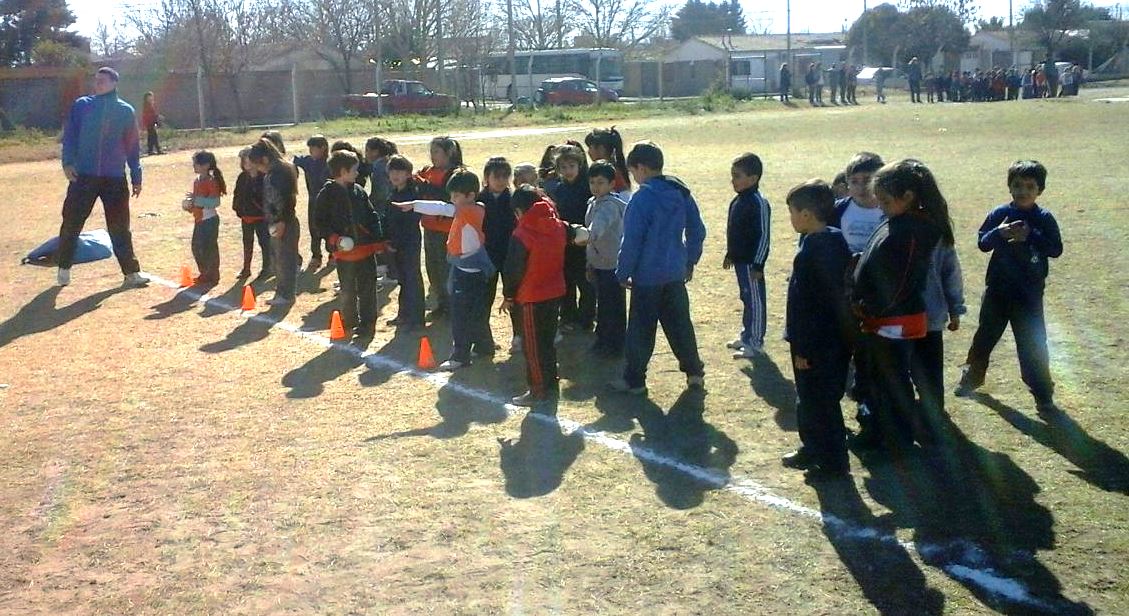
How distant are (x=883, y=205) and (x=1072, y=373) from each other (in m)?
2.49

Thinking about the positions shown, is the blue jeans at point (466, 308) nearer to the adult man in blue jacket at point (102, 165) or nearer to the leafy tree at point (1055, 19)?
the adult man in blue jacket at point (102, 165)

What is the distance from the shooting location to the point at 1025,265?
21.4 feet

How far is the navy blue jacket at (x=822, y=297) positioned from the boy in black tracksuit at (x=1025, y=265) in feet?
4.64

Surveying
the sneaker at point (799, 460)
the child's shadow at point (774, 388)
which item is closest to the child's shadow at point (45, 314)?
the child's shadow at point (774, 388)

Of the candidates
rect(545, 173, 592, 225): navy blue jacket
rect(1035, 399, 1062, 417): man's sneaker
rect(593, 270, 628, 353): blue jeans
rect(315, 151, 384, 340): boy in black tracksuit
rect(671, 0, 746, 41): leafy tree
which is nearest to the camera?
rect(1035, 399, 1062, 417): man's sneaker

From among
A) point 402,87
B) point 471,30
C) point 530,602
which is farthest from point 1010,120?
point 471,30

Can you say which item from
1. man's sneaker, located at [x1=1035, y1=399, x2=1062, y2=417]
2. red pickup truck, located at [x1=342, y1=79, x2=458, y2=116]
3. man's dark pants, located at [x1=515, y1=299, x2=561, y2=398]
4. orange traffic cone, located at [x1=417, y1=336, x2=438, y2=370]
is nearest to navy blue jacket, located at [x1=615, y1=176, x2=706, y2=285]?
→ man's dark pants, located at [x1=515, y1=299, x2=561, y2=398]

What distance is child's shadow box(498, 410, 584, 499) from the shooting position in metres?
5.64

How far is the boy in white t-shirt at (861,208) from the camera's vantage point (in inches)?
268

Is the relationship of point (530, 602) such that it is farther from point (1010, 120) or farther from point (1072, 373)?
point (1010, 120)

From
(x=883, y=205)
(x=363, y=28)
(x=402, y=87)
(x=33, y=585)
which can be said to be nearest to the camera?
(x=33, y=585)

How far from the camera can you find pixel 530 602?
4.40 metres

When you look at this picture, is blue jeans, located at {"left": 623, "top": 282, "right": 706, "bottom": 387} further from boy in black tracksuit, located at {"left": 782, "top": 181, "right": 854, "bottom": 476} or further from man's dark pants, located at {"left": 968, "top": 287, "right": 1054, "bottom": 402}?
man's dark pants, located at {"left": 968, "top": 287, "right": 1054, "bottom": 402}

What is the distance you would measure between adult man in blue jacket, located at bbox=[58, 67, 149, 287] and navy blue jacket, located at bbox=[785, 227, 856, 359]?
7621mm
